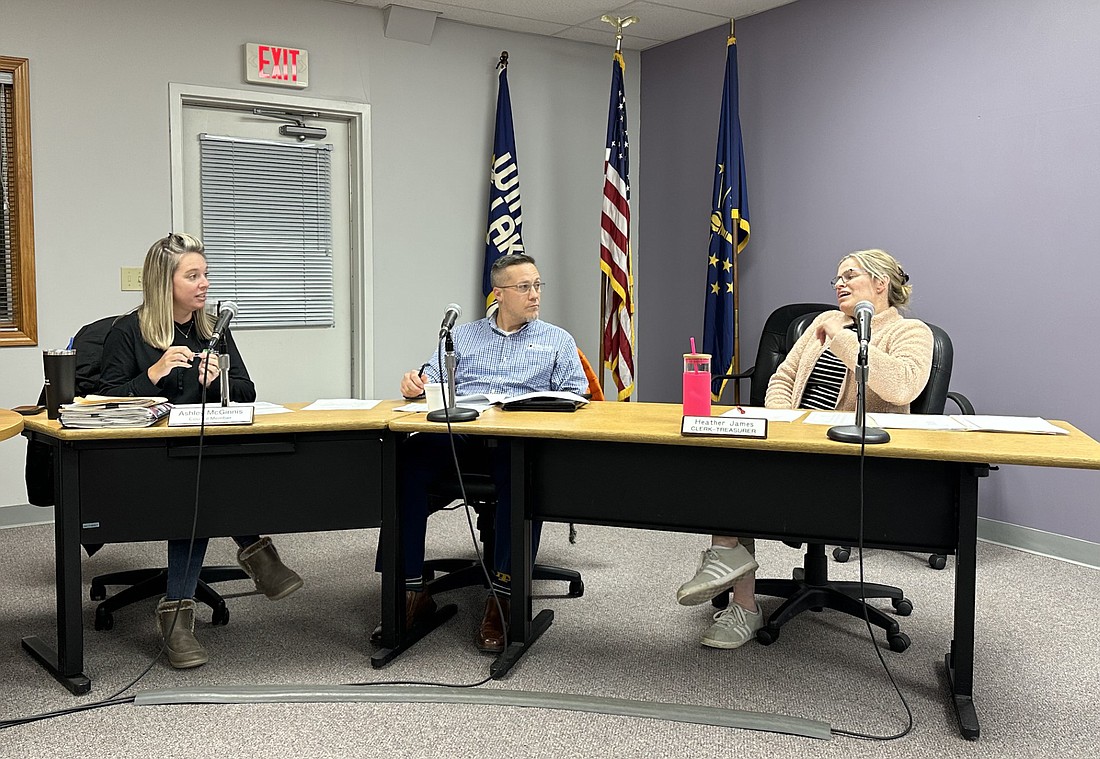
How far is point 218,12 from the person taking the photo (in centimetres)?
435

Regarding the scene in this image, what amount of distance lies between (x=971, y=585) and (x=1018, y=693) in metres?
0.36

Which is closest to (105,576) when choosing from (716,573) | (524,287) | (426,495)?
(426,495)

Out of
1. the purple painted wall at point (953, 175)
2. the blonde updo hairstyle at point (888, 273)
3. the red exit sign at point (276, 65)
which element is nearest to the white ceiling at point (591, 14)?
the purple painted wall at point (953, 175)

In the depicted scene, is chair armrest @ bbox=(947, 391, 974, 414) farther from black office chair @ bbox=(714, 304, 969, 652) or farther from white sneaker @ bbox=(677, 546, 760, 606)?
white sneaker @ bbox=(677, 546, 760, 606)

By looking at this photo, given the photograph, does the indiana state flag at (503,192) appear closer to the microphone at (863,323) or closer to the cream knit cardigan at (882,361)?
the cream knit cardigan at (882,361)

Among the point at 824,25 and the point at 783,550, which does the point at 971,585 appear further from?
the point at 824,25

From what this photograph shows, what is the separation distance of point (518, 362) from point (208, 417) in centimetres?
103

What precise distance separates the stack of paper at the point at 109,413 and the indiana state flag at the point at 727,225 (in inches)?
112

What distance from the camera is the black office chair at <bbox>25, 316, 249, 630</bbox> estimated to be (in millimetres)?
2693

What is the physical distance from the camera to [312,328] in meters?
4.78

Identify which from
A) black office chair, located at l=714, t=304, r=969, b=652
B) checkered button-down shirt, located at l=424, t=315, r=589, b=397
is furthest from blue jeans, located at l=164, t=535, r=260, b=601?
black office chair, located at l=714, t=304, r=969, b=652

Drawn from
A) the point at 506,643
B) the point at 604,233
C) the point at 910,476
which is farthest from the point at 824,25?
the point at 506,643

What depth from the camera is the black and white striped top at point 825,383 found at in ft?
9.68

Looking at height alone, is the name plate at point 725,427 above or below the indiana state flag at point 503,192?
below
